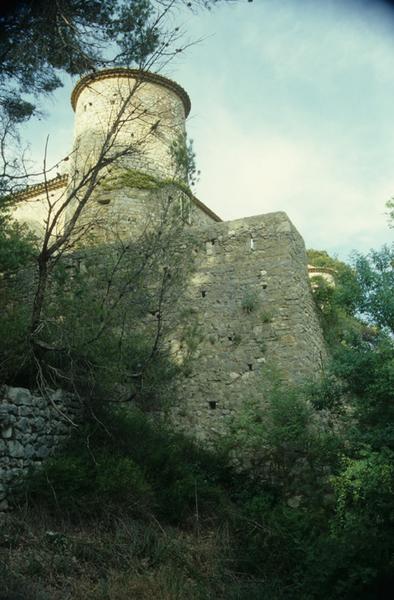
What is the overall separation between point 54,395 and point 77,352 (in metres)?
0.68

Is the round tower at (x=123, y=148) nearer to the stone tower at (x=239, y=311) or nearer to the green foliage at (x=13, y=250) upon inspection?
the green foliage at (x=13, y=250)

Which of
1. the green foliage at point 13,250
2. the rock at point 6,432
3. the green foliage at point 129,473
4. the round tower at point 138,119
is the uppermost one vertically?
the round tower at point 138,119

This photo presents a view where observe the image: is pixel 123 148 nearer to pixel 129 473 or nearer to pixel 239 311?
pixel 239 311

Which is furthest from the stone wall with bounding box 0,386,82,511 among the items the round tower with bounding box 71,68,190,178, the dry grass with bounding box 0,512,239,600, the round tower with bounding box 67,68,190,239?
the round tower with bounding box 71,68,190,178

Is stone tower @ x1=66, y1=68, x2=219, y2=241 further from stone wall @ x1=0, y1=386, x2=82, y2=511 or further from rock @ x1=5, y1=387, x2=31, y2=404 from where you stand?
rock @ x1=5, y1=387, x2=31, y2=404

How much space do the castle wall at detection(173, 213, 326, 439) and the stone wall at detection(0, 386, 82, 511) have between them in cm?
310

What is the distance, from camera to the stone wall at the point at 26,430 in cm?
695

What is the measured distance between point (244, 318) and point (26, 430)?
4.80 metres

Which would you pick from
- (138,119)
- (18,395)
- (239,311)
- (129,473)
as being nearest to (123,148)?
(138,119)

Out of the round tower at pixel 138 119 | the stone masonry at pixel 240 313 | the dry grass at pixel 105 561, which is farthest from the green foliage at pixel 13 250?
the dry grass at pixel 105 561

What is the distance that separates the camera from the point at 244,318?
10.8m

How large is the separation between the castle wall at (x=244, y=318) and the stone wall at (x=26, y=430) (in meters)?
3.10

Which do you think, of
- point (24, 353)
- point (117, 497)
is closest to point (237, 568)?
point (117, 497)

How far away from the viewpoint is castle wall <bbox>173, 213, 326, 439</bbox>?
1027 centimetres
